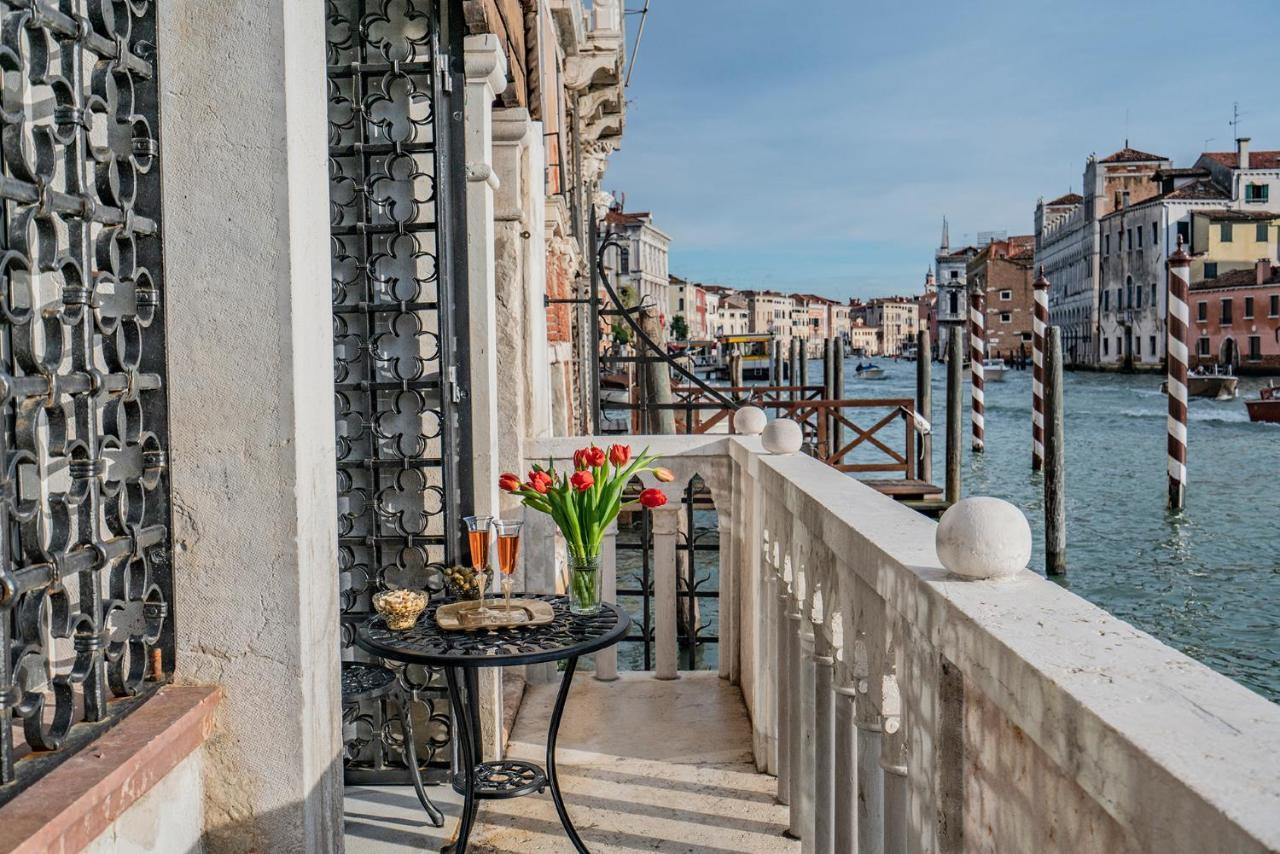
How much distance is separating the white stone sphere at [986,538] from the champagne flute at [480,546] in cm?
134

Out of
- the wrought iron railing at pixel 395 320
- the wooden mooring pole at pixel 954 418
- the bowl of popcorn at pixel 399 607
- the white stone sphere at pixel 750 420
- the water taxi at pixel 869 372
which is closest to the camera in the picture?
the bowl of popcorn at pixel 399 607

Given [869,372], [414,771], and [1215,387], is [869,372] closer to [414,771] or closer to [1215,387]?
[1215,387]

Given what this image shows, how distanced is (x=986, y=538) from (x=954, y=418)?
1248 cm

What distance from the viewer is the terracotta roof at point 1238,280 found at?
36.5 m

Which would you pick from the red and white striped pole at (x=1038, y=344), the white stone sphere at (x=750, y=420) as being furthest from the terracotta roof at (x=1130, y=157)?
the white stone sphere at (x=750, y=420)

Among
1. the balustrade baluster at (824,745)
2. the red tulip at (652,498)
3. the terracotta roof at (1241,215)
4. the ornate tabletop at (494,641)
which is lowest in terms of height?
the balustrade baluster at (824,745)

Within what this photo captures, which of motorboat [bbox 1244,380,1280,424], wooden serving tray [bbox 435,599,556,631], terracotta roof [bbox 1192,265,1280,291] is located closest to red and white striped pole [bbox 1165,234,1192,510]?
motorboat [bbox 1244,380,1280,424]

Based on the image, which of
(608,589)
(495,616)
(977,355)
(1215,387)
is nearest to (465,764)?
(495,616)

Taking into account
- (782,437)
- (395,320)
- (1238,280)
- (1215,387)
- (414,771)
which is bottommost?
(414,771)

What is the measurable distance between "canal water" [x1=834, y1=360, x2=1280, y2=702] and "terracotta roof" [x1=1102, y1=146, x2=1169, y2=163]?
2454 centimetres

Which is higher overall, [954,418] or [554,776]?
[954,418]

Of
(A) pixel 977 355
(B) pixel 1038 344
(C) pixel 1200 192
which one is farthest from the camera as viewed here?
(C) pixel 1200 192

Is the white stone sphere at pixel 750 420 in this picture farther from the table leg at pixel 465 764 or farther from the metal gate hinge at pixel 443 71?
the table leg at pixel 465 764

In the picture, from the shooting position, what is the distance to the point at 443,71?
2977 millimetres
